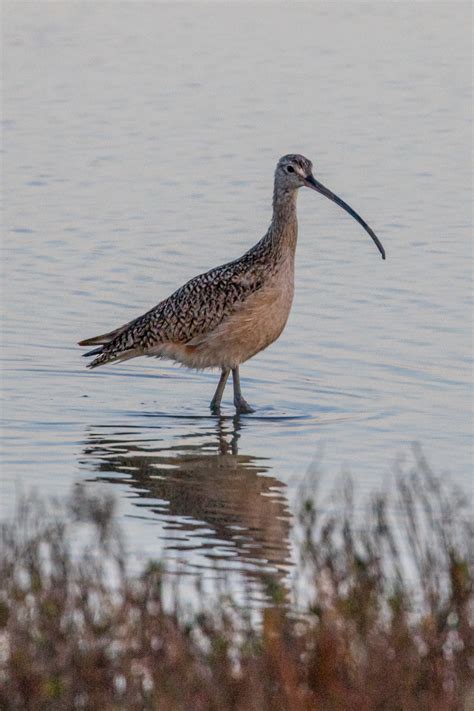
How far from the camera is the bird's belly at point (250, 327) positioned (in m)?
10.6

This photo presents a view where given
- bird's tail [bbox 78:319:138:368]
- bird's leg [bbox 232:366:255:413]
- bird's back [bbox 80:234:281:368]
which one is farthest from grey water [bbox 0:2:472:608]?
bird's back [bbox 80:234:281:368]

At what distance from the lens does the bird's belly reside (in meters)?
10.6

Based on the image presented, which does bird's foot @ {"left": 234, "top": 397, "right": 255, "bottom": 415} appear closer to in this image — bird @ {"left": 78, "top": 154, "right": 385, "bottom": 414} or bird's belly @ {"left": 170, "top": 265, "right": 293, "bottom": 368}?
bird @ {"left": 78, "top": 154, "right": 385, "bottom": 414}

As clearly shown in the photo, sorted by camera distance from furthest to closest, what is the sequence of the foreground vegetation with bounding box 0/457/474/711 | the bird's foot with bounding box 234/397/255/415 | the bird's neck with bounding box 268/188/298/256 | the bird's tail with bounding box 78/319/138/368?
the bird's tail with bounding box 78/319/138/368, the bird's neck with bounding box 268/188/298/256, the bird's foot with bounding box 234/397/255/415, the foreground vegetation with bounding box 0/457/474/711

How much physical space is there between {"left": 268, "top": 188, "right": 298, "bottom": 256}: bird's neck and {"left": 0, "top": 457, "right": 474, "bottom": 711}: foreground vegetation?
5.62 m

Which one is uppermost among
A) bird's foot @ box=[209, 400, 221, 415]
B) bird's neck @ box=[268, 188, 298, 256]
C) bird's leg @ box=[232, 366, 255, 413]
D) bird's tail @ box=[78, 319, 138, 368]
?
bird's neck @ box=[268, 188, 298, 256]

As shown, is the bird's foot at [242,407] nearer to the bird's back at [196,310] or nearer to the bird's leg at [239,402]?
the bird's leg at [239,402]

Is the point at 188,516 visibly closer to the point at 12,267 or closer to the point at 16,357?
the point at 16,357

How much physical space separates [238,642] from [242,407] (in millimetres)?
5507

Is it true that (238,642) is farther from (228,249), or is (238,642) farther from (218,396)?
(228,249)

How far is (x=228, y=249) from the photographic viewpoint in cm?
1493

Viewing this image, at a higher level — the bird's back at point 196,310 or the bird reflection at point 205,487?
the bird's back at point 196,310

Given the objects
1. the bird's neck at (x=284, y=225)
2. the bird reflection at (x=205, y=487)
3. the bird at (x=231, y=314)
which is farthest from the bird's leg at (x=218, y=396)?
the bird's neck at (x=284, y=225)

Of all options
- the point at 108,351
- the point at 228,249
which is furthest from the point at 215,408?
the point at 228,249
